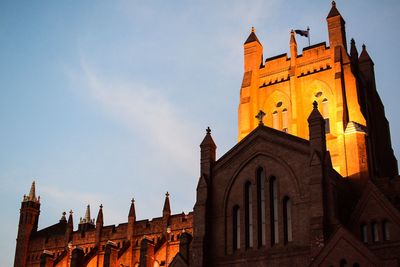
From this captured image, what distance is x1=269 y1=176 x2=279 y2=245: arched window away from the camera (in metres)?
39.9

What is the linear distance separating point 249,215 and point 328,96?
58.1 feet

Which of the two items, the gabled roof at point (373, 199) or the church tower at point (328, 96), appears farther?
the church tower at point (328, 96)

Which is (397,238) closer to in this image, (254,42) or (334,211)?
(334,211)

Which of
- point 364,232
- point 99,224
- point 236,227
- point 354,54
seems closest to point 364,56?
point 354,54

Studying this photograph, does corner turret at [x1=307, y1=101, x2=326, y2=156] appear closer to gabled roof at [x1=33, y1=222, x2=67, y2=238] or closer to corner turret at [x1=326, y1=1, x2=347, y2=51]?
corner turret at [x1=326, y1=1, x2=347, y2=51]

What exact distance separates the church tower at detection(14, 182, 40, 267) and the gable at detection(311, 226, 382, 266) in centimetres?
4392

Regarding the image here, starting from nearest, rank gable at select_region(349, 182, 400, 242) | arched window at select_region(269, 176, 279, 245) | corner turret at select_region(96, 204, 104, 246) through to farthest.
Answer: gable at select_region(349, 182, 400, 242), arched window at select_region(269, 176, 279, 245), corner turret at select_region(96, 204, 104, 246)

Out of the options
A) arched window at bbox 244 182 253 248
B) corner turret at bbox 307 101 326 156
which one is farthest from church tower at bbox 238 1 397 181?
corner turret at bbox 307 101 326 156

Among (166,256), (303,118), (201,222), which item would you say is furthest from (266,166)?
(166,256)

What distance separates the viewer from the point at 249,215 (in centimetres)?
4178

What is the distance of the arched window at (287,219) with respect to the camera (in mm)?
39281

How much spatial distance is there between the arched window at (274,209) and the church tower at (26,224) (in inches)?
1532

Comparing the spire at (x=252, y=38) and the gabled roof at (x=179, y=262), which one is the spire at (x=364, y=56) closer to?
the spire at (x=252, y=38)

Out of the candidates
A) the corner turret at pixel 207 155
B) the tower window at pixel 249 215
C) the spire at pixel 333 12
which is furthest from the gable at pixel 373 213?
the spire at pixel 333 12
